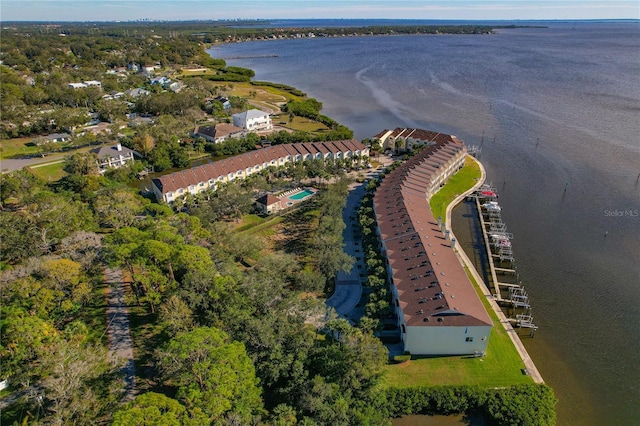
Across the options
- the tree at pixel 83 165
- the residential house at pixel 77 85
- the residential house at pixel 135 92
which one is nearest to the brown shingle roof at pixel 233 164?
the tree at pixel 83 165

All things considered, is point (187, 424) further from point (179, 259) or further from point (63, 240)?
point (63, 240)

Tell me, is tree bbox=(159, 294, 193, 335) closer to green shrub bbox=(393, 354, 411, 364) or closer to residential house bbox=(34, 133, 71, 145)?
green shrub bbox=(393, 354, 411, 364)

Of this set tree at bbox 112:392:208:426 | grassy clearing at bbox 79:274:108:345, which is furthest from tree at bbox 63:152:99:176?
tree at bbox 112:392:208:426

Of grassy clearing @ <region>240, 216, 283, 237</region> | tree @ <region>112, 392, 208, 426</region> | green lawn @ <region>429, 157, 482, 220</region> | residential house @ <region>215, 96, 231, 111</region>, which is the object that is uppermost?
residential house @ <region>215, 96, 231, 111</region>

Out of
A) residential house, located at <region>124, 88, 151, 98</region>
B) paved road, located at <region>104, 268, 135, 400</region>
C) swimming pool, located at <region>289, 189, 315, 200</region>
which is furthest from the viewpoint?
residential house, located at <region>124, 88, 151, 98</region>

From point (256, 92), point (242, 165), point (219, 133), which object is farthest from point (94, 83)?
point (242, 165)

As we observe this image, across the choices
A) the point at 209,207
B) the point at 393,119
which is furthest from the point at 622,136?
the point at 209,207
